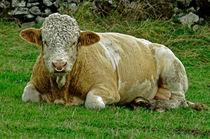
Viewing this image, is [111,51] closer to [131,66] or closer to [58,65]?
[131,66]

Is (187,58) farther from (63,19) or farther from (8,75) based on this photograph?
(63,19)

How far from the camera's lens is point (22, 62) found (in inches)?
493

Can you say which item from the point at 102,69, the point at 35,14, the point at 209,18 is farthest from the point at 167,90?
the point at 209,18

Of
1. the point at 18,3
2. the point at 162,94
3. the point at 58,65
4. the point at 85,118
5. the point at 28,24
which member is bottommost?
the point at 28,24

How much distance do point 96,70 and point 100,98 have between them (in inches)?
22.0

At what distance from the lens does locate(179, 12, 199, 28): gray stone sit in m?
17.1

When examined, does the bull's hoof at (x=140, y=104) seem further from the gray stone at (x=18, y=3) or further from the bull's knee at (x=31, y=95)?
the gray stone at (x=18, y=3)

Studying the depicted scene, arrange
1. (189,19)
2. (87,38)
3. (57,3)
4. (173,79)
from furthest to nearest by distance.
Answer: (189,19)
(57,3)
(173,79)
(87,38)

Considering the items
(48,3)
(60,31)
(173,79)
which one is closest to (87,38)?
(60,31)

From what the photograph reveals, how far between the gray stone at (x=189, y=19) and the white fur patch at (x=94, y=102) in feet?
34.5

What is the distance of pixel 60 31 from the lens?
709 centimetres

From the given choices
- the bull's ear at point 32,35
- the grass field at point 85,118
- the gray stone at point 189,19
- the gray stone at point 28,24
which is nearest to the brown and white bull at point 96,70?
the bull's ear at point 32,35

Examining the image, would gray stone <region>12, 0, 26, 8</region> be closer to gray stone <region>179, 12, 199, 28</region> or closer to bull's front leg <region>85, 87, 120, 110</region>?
gray stone <region>179, 12, 199, 28</region>

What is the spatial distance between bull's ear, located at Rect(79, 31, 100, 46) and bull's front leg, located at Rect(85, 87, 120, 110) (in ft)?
2.67
